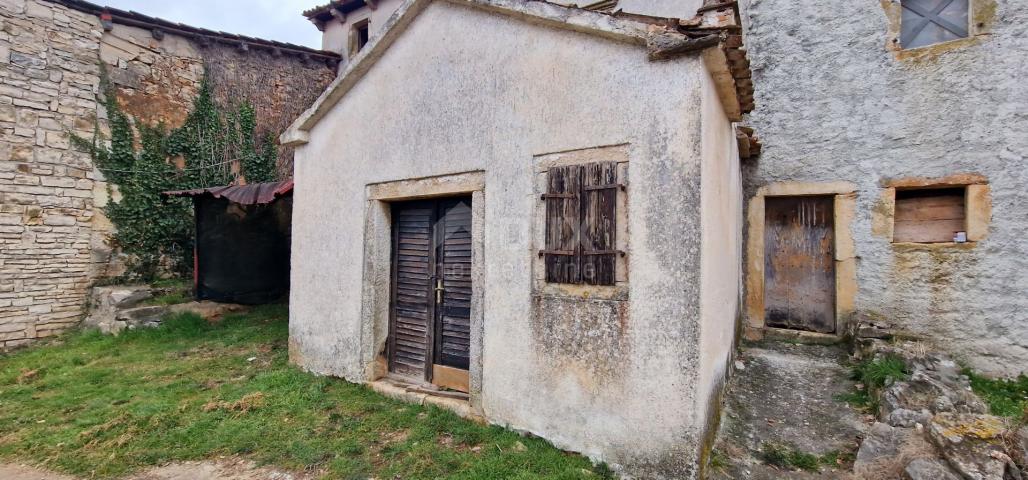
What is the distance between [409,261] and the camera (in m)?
4.88

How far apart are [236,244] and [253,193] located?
1446 mm

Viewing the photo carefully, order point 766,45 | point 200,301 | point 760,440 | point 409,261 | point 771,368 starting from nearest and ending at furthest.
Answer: point 760,440, point 409,261, point 771,368, point 766,45, point 200,301

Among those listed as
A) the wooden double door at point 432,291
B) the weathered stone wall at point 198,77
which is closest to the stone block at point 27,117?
the weathered stone wall at point 198,77

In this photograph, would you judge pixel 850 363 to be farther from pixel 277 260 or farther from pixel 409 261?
pixel 277 260

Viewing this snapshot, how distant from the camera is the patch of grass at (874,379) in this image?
13.8ft

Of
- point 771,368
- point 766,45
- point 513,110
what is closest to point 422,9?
point 513,110

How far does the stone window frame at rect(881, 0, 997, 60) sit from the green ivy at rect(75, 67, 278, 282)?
11.2m

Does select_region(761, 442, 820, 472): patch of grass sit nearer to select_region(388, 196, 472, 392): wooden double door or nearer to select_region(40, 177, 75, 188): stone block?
select_region(388, 196, 472, 392): wooden double door

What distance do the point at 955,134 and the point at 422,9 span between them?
630 cm

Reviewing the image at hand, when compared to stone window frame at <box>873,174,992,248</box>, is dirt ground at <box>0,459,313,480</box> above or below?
below

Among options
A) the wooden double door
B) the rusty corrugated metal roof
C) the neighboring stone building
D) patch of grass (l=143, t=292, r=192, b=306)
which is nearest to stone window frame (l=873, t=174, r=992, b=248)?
the wooden double door

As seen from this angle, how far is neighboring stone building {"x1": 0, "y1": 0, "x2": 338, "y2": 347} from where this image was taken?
696 cm

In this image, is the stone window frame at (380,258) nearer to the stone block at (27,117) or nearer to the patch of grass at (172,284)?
the patch of grass at (172,284)

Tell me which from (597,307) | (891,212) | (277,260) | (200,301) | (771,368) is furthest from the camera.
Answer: (277,260)
